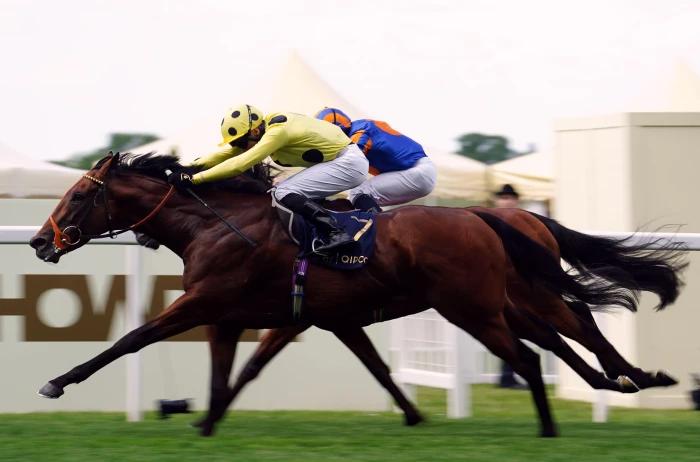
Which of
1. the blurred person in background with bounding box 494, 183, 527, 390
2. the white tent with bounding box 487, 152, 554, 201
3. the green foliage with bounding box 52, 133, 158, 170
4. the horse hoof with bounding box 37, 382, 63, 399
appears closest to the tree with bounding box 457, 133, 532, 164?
the green foliage with bounding box 52, 133, 158, 170

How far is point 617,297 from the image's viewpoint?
7641 millimetres

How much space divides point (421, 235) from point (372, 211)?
386 millimetres

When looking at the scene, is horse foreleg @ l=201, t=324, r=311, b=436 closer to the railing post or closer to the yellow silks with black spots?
the railing post

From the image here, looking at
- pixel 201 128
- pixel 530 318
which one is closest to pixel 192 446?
pixel 530 318

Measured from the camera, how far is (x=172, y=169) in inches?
284

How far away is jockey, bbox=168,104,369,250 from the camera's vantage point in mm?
6855

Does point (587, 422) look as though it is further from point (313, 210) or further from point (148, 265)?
point (148, 265)

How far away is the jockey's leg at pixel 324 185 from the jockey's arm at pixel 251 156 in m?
0.21

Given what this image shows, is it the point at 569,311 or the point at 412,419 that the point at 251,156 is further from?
the point at 569,311

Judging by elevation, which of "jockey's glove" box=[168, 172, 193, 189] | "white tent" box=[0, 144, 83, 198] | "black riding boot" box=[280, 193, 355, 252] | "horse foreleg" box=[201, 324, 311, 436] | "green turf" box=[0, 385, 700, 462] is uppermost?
"white tent" box=[0, 144, 83, 198]

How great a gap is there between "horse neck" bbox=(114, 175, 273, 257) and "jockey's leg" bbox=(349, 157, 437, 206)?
0.77 meters

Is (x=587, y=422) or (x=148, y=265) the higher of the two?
(x=148, y=265)

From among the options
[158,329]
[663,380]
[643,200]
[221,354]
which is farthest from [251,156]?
[643,200]

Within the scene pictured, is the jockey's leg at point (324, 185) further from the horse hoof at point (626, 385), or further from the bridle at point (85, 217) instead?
the horse hoof at point (626, 385)
